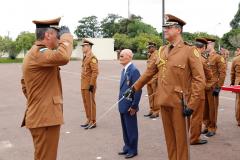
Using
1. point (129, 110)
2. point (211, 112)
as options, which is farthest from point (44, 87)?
point (211, 112)

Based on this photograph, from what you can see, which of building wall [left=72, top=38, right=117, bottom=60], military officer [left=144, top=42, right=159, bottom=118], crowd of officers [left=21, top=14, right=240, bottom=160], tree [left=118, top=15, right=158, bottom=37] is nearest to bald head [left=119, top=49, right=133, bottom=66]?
crowd of officers [left=21, top=14, right=240, bottom=160]

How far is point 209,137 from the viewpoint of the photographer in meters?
8.05

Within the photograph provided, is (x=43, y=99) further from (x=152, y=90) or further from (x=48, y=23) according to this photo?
(x=152, y=90)

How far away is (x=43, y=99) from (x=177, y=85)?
180 cm

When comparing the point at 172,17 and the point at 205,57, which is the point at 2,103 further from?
the point at 172,17


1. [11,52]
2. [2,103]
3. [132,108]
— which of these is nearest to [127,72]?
[132,108]

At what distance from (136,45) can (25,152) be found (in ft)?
213

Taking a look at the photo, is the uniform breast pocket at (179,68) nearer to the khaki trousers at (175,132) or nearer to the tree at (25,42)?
the khaki trousers at (175,132)

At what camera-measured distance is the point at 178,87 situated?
5160 millimetres

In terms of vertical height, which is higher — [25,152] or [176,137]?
[176,137]

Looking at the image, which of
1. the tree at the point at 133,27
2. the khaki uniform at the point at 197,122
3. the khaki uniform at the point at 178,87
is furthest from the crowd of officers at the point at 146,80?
the tree at the point at 133,27

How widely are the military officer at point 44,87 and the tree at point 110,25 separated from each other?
88598 mm

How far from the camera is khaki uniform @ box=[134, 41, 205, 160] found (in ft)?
16.9

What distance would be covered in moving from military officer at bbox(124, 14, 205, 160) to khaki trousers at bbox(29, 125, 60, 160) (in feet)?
5.18
